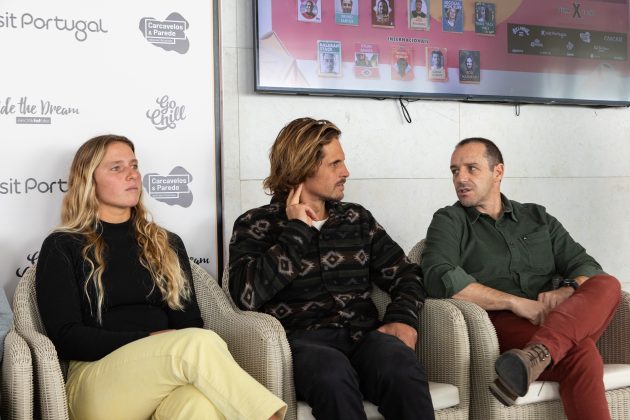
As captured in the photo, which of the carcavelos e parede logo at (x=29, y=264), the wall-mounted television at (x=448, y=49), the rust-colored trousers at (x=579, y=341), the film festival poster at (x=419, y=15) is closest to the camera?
the rust-colored trousers at (x=579, y=341)

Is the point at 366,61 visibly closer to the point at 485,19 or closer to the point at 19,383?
the point at 485,19

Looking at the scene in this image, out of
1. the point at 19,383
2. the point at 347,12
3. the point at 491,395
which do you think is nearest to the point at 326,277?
the point at 491,395

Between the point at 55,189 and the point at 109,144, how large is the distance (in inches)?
15.6

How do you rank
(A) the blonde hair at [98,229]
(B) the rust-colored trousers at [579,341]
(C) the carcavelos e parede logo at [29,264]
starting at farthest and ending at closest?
(C) the carcavelos e parede logo at [29,264] → (A) the blonde hair at [98,229] → (B) the rust-colored trousers at [579,341]

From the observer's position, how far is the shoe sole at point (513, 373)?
2578mm

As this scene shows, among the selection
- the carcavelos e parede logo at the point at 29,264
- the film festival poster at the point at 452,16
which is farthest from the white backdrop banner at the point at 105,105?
the film festival poster at the point at 452,16

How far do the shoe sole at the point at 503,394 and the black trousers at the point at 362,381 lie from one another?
9.6 inches

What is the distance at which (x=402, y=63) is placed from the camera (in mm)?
3750

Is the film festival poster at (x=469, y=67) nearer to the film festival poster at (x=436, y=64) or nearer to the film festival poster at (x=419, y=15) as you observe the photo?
the film festival poster at (x=436, y=64)

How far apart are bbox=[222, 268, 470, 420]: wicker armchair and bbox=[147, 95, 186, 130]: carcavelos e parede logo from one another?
665 mm

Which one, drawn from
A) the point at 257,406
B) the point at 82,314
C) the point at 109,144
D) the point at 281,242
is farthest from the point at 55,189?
the point at 257,406

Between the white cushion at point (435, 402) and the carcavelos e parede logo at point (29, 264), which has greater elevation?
the carcavelos e parede logo at point (29, 264)

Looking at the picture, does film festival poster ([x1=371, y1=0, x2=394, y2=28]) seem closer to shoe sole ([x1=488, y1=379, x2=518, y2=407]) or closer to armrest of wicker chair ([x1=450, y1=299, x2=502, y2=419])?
armrest of wicker chair ([x1=450, y1=299, x2=502, y2=419])

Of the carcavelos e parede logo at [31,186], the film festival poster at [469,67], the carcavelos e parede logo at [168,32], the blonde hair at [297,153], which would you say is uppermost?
the carcavelos e parede logo at [168,32]
